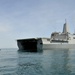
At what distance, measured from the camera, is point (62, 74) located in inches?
821

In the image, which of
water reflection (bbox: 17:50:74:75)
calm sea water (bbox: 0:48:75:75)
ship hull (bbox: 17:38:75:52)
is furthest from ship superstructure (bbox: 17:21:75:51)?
water reflection (bbox: 17:50:74:75)

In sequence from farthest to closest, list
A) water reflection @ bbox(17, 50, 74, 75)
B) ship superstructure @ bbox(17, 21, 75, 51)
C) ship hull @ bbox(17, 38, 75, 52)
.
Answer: ship superstructure @ bbox(17, 21, 75, 51)
ship hull @ bbox(17, 38, 75, 52)
water reflection @ bbox(17, 50, 74, 75)

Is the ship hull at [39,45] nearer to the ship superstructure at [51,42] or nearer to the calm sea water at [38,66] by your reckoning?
the ship superstructure at [51,42]

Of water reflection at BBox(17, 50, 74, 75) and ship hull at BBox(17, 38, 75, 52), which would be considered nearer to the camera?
water reflection at BBox(17, 50, 74, 75)

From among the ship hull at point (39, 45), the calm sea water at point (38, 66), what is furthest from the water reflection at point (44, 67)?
the ship hull at point (39, 45)

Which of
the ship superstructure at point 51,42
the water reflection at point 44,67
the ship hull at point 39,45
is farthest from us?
the ship superstructure at point 51,42

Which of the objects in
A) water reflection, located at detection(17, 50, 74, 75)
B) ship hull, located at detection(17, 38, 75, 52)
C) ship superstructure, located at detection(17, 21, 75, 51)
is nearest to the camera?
water reflection, located at detection(17, 50, 74, 75)

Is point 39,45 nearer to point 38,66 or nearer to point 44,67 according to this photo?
point 38,66

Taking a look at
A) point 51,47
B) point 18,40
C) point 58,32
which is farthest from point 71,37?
point 18,40

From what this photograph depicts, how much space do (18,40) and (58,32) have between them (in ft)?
81.5

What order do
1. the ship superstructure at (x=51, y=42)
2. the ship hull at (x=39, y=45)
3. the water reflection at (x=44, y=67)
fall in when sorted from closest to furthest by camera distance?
the water reflection at (x=44, y=67), the ship hull at (x=39, y=45), the ship superstructure at (x=51, y=42)

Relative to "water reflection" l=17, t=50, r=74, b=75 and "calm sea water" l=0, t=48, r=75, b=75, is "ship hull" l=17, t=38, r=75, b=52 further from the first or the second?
"water reflection" l=17, t=50, r=74, b=75

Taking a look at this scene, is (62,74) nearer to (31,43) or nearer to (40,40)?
(40,40)

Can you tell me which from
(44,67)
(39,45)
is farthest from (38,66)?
(39,45)
